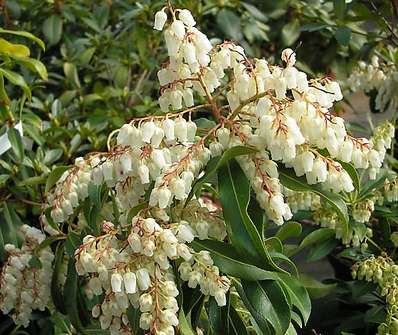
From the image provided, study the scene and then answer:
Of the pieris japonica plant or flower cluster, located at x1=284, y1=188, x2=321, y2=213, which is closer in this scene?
the pieris japonica plant

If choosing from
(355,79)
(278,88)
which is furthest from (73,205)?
(355,79)

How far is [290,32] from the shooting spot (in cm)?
283

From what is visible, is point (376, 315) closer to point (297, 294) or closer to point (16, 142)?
point (297, 294)

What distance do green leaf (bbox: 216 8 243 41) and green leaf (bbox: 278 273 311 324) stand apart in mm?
1376

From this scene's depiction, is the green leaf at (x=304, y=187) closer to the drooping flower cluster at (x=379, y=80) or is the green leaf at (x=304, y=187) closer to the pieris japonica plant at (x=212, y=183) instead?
the pieris japonica plant at (x=212, y=183)

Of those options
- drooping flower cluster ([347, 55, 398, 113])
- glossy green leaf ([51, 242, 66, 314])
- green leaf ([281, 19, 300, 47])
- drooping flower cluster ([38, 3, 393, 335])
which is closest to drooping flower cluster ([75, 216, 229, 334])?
drooping flower cluster ([38, 3, 393, 335])

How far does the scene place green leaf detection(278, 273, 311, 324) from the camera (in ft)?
4.49

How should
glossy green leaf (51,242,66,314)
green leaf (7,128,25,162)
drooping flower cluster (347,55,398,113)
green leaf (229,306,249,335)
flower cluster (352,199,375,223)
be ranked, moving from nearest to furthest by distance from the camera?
green leaf (229,306,249,335), flower cluster (352,199,375,223), glossy green leaf (51,242,66,314), green leaf (7,128,25,162), drooping flower cluster (347,55,398,113)

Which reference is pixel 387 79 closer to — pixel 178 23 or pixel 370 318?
pixel 370 318

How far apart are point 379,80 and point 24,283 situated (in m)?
1.03

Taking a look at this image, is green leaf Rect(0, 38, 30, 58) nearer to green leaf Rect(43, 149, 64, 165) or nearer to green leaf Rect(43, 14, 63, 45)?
green leaf Rect(43, 149, 64, 165)

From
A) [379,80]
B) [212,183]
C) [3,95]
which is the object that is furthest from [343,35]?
[212,183]

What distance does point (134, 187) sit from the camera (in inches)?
52.9

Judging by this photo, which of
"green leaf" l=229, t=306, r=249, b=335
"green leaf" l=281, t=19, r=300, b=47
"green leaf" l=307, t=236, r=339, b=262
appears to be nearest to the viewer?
"green leaf" l=229, t=306, r=249, b=335
